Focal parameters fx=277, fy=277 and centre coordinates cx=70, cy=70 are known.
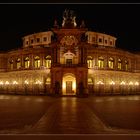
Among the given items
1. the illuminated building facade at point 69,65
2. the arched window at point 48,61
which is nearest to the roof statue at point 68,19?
the illuminated building facade at point 69,65

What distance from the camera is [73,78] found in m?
64.5

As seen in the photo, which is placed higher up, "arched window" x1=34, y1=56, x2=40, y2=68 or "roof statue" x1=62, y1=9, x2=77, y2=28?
"roof statue" x1=62, y1=9, x2=77, y2=28

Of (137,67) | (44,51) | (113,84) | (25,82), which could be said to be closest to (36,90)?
(25,82)

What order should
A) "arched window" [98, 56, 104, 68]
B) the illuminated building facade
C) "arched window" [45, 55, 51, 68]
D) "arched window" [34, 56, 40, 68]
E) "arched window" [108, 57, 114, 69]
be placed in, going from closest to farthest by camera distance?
the illuminated building facade → "arched window" [45, 55, 51, 68] → "arched window" [98, 56, 104, 68] → "arched window" [34, 56, 40, 68] → "arched window" [108, 57, 114, 69]

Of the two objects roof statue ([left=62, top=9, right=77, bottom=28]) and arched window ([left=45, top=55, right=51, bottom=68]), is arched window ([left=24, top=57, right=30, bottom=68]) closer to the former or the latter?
arched window ([left=45, top=55, right=51, bottom=68])

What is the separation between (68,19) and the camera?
66438 millimetres

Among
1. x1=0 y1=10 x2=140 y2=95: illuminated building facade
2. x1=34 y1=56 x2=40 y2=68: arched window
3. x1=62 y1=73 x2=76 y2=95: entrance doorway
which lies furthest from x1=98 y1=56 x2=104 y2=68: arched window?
x1=34 y1=56 x2=40 y2=68: arched window

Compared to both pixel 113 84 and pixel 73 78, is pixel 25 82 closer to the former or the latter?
pixel 73 78

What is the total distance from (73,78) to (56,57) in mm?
6337

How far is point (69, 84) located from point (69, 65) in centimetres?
498

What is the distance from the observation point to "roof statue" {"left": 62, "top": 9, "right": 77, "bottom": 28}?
63.9 m

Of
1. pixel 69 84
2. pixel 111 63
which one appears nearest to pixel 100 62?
pixel 111 63

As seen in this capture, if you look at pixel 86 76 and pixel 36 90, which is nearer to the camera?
pixel 86 76

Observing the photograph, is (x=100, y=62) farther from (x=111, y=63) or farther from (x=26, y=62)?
(x=26, y=62)
